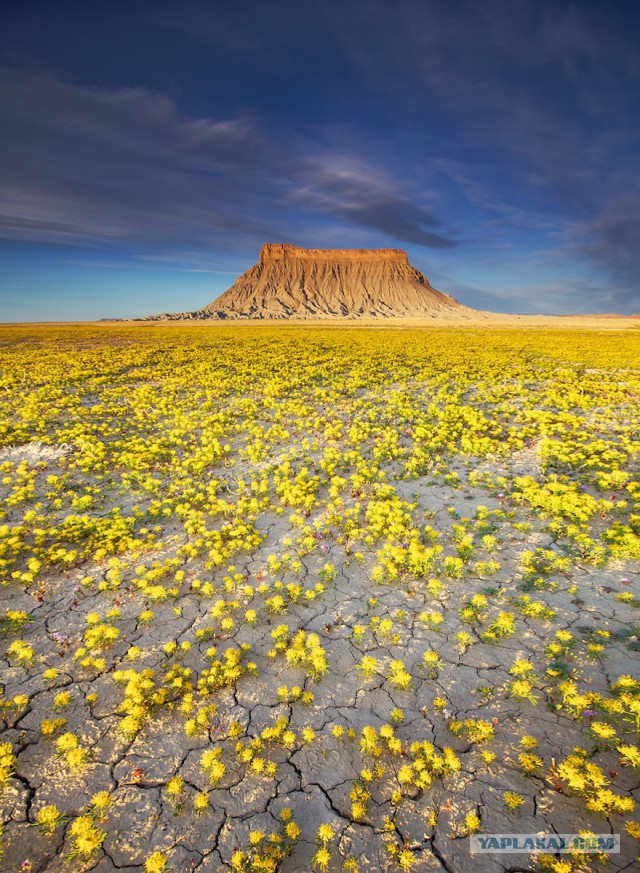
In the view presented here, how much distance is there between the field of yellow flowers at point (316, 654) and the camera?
10.6ft

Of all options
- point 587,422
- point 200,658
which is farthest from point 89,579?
point 587,422

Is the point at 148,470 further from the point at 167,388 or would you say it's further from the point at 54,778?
the point at 167,388

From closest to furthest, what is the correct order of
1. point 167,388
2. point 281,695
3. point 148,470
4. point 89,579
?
point 281,695, point 89,579, point 148,470, point 167,388

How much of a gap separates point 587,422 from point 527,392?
180 inches

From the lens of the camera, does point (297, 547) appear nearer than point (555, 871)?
No

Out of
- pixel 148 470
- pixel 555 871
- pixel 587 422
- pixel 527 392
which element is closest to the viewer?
pixel 555 871

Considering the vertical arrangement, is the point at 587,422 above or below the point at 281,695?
above

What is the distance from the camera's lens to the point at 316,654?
4559mm

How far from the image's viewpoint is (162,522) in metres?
7.73

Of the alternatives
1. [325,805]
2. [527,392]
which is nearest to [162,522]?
[325,805]

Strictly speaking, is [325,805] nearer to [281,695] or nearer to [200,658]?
[281,695]

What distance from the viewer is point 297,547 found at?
6.95m

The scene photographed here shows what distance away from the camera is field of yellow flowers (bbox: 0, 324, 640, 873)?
324cm

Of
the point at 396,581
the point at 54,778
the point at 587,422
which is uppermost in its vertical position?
the point at 587,422
